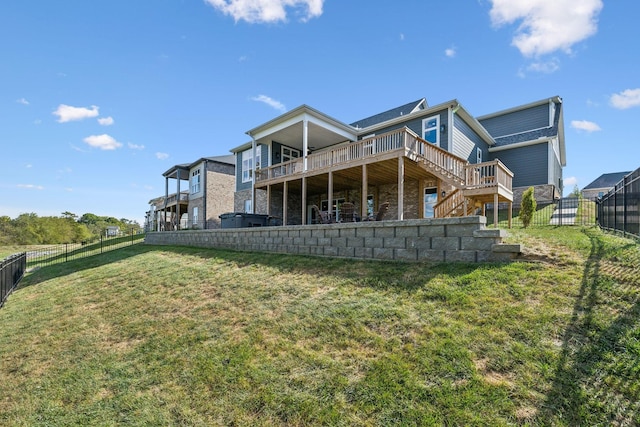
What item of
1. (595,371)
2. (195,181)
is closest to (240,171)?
(195,181)

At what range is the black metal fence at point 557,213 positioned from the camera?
10.5m

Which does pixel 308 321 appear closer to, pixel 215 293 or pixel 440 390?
pixel 440 390

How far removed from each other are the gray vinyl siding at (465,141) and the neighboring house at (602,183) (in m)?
23.7

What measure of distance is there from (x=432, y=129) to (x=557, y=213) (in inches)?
245

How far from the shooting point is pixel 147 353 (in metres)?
4.34

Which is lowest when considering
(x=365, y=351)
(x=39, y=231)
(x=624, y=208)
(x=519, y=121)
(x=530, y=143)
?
(x=365, y=351)

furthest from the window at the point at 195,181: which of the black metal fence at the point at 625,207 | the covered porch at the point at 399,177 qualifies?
the black metal fence at the point at 625,207

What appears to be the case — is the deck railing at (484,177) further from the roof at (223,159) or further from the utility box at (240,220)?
the roof at (223,159)

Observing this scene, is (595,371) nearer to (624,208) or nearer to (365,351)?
(365,351)

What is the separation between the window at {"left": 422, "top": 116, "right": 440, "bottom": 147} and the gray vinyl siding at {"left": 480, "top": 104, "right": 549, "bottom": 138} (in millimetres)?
8663

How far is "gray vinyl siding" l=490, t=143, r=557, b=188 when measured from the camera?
15188 millimetres

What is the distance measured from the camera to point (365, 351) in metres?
3.40

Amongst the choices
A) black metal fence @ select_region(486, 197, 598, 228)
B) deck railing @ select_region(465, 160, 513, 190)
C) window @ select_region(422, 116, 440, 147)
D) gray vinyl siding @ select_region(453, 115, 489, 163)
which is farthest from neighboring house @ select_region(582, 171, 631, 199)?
deck railing @ select_region(465, 160, 513, 190)

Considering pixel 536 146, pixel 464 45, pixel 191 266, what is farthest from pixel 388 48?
pixel 191 266
